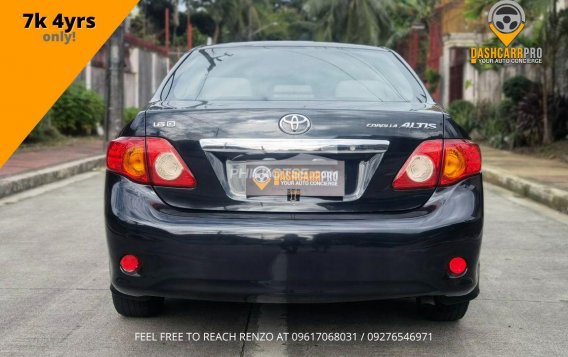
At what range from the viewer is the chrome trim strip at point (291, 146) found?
3.54m

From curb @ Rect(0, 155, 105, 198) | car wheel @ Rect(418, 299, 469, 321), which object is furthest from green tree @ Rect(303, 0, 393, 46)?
car wheel @ Rect(418, 299, 469, 321)

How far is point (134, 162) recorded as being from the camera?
3.69 meters

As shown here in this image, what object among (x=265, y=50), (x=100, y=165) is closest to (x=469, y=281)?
(x=265, y=50)

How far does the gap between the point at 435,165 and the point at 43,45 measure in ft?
57.8

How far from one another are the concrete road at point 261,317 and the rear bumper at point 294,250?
397 mm

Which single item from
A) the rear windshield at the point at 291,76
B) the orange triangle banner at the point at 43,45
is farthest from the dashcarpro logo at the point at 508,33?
the rear windshield at the point at 291,76

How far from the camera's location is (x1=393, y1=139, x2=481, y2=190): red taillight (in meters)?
3.62

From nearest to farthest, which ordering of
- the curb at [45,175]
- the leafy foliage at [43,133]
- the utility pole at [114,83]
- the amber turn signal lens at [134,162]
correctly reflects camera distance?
1. the amber turn signal lens at [134,162]
2. the curb at [45,175]
3. the leafy foliage at [43,133]
4. the utility pole at [114,83]

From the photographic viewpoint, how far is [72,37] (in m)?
21.3

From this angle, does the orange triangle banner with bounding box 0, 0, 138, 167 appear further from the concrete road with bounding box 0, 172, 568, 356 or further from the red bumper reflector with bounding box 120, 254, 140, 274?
the red bumper reflector with bounding box 120, 254, 140, 274

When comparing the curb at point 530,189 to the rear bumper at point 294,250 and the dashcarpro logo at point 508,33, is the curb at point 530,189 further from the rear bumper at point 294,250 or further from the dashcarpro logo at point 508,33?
the rear bumper at point 294,250

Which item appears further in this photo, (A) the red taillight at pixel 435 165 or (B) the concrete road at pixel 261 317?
(B) the concrete road at pixel 261 317

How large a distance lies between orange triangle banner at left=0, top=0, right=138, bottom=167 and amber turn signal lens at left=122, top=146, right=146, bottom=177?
13.6 m

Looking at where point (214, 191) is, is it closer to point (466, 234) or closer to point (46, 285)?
point (466, 234)
